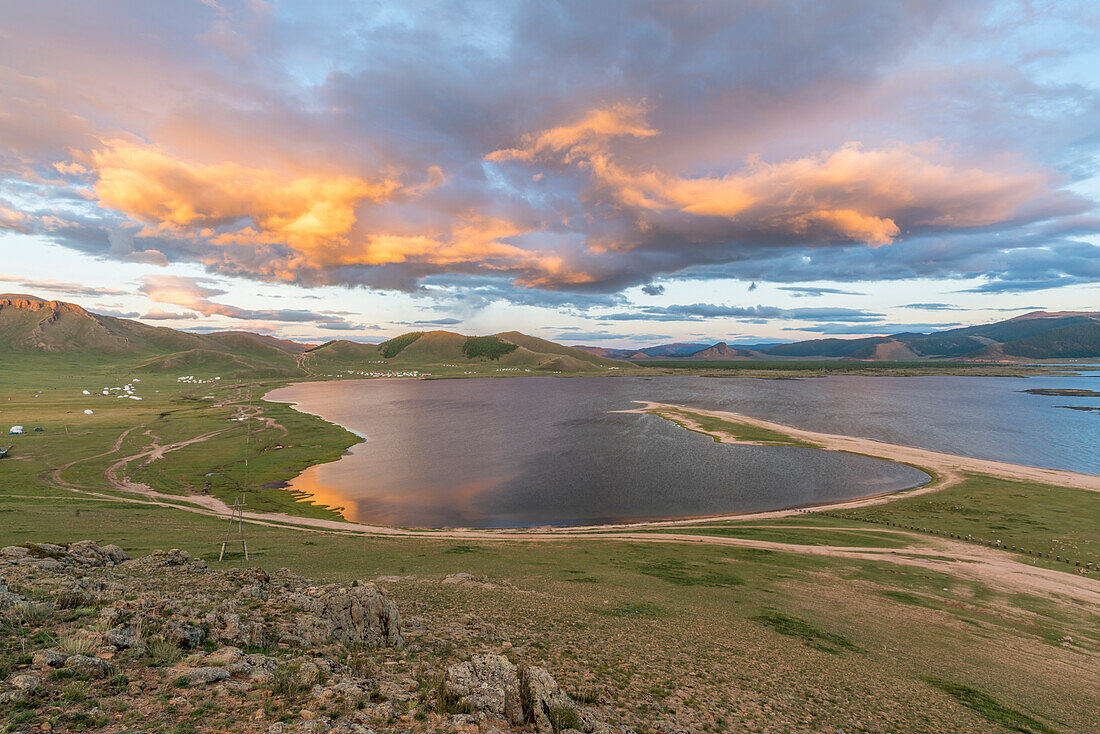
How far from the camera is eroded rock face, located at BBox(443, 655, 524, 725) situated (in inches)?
517

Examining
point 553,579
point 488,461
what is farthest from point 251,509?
point 553,579

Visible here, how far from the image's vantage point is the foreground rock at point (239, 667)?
10.5 metres

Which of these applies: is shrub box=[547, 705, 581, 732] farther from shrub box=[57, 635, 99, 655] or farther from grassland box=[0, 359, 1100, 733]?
shrub box=[57, 635, 99, 655]

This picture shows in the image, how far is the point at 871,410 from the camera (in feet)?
542

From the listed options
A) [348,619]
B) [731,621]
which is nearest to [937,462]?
[731,621]

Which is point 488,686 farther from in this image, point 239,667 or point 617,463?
point 617,463

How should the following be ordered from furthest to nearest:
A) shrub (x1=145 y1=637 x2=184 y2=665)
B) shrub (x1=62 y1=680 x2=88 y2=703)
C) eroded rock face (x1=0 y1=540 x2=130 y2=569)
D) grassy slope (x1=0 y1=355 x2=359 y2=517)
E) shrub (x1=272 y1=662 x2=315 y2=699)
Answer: grassy slope (x1=0 y1=355 x2=359 y2=517)
eroded rock face (x1=0 y1=540 x2=130 y2=569)
shrub (x1=145 y1=637 x2=184 y2=665)
shrub (x1=272 y1=662 x2=315 y2=699)
shrub (x1=62 y1=680 x2=88 y2=703)

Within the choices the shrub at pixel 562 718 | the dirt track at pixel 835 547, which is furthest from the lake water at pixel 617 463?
the shrub at pixel 562 718

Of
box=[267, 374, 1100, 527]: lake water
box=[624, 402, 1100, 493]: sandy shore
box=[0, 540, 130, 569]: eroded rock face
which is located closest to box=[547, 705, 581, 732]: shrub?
box=[0, 540, 130, 569]: eroded rock face

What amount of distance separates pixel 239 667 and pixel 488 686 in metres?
7.36

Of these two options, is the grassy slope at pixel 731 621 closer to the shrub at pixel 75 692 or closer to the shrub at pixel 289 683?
the shrub at pixel 289 683

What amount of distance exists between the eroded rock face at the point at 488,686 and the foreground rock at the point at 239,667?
5 centimetres

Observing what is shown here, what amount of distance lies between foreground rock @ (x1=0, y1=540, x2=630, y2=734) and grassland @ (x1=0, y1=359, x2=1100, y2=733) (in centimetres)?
482

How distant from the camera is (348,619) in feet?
58.2
